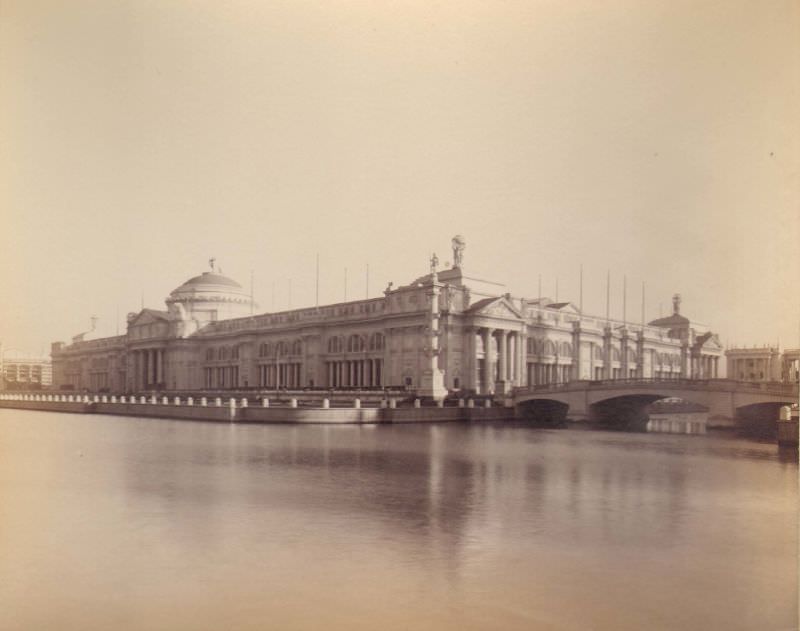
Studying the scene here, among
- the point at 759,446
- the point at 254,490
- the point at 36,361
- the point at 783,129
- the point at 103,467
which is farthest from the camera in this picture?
the point at 759,446

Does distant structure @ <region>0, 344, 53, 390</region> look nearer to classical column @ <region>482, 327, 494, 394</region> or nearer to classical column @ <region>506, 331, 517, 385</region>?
classical column @ <region>482, 327, 494, 394</region>

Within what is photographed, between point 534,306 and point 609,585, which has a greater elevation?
point 534,306

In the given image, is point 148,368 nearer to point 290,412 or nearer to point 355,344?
point 355,344

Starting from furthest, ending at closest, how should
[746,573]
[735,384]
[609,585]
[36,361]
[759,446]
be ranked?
[735,384], [759,446], [36,361], [746,573], [609,585]

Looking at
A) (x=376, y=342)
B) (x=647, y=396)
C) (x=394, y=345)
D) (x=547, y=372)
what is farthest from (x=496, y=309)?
(x=647, y=396)

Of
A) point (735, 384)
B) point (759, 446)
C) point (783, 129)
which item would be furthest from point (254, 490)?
point (735, 384)

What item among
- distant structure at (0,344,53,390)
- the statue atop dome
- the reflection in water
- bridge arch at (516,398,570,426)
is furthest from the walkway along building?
the reflection in water

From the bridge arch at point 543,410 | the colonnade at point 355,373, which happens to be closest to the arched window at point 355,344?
the colonnade at point 355,373

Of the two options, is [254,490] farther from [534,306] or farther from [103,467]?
[534,306]
